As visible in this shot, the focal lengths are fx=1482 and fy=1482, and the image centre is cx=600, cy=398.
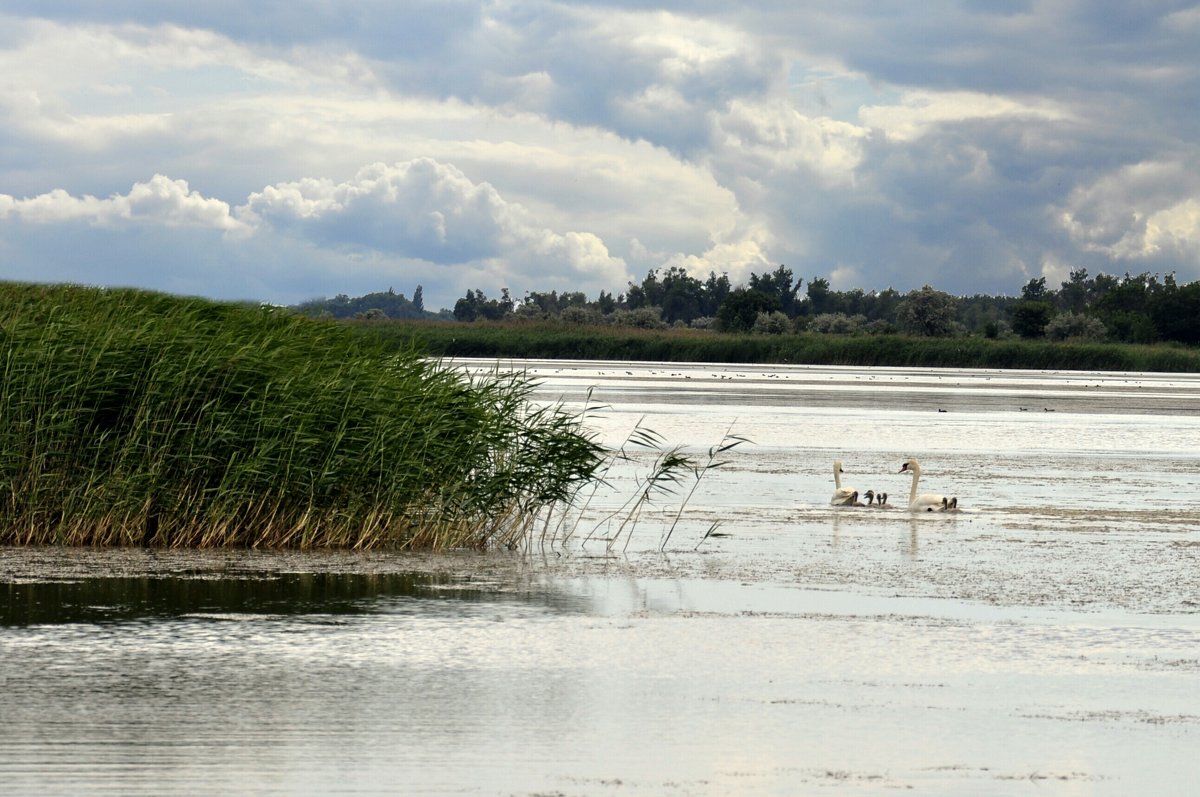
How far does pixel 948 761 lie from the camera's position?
24.9 ft

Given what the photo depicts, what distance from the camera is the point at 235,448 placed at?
14.5 metres

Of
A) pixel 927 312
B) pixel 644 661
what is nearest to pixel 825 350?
pixel 927 312

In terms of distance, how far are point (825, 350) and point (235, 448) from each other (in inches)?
2911

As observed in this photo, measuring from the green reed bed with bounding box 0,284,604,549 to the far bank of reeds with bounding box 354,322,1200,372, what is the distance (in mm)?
67861

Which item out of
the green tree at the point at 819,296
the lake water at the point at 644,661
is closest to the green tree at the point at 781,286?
the green tree at the point at 819,296

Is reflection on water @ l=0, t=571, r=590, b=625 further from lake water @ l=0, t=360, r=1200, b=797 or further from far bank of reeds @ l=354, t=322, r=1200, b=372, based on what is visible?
far bank of reeds @ l=354, t=322, r=1200, b=372

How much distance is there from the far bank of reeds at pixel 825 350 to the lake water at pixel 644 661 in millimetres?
67303

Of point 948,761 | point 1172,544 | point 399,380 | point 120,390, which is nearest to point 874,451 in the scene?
point 1172,544

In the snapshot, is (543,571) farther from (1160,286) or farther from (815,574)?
(1160,286)

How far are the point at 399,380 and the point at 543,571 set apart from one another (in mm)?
3248

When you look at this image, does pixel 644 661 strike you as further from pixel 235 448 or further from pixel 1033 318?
pixel 1033 318

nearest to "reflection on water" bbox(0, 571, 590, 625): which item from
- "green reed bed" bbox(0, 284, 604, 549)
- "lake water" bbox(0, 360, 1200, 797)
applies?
"lake water" bbox(0, 360, 1200, 797)

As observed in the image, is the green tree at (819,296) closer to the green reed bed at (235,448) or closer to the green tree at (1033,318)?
the green tree at (1033,318)

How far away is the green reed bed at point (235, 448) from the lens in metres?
14.2
